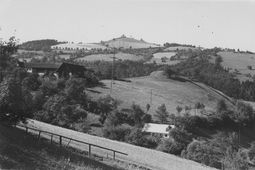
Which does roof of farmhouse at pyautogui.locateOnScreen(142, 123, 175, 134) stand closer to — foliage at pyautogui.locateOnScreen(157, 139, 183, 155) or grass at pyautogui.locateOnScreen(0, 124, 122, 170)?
foliage at pyautogui.locateOnScreen(157, 139, 183, 155)

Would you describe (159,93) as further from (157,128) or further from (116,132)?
(116,132)

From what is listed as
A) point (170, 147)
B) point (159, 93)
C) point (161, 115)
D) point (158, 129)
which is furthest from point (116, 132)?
point (159, 93)

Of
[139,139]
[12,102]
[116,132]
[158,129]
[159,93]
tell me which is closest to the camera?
[12,102]

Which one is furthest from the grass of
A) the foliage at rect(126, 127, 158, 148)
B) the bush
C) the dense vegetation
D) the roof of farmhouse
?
the dense vegetation

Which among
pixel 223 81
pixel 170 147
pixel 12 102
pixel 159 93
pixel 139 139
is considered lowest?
pixel 223 81

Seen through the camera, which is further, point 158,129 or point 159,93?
point 159,93

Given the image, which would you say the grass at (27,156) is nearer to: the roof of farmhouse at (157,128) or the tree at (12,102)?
the tree at (12,102)

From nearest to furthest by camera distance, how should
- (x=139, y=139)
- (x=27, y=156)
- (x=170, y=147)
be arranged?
(x=27, y=156)
(x=139, y=139)
(x=170, y=147)

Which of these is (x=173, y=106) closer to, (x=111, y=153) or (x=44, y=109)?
(x=44, y=109)
